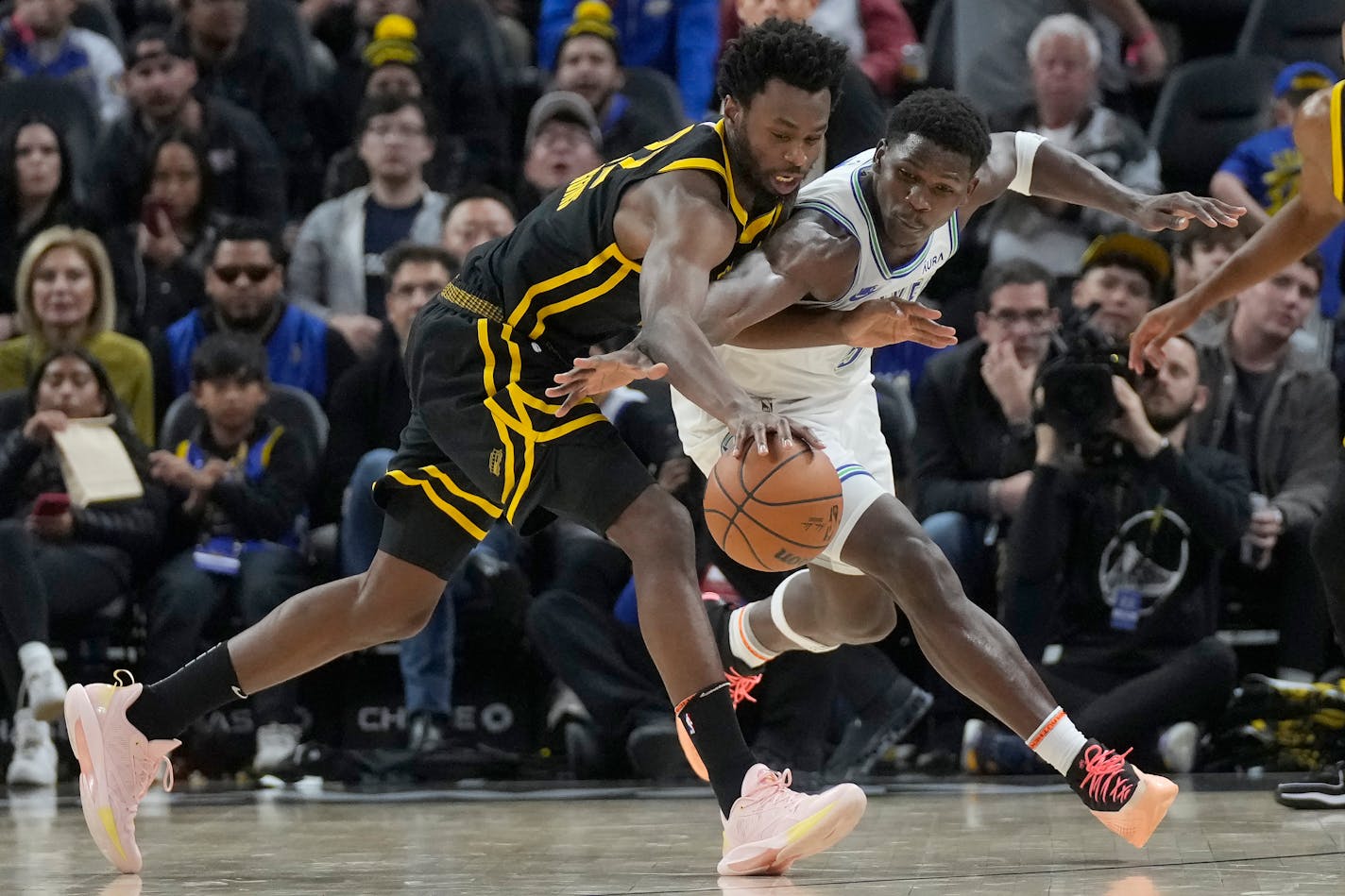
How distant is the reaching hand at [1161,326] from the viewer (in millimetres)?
4848

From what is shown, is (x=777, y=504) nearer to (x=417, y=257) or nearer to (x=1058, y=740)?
(x=1058, y=740)

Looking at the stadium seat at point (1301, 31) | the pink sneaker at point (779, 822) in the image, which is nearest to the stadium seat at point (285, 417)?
the pink sneaker at point (779, 822)

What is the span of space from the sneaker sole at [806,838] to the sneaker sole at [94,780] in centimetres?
144

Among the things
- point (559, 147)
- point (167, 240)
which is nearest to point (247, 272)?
point (167, 240)

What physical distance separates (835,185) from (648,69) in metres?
4.83

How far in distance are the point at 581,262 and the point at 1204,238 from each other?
3.85m

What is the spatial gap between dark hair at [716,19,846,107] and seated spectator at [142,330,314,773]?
3528 mm

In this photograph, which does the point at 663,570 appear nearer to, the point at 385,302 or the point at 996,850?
the point at 996,850

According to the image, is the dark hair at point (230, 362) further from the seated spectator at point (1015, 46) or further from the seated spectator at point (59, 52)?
the seated spectator at point (1015, 46)

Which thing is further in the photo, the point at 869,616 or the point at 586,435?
the point at 869,616

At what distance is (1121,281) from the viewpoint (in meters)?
7.24

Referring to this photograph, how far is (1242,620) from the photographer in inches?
278

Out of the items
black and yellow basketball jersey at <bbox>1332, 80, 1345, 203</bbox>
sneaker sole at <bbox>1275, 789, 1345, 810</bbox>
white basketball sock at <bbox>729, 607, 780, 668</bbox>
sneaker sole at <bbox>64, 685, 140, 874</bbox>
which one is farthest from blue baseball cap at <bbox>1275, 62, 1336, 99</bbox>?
sneaker sole at <bbox>64, 685, 140, 874</bbox>

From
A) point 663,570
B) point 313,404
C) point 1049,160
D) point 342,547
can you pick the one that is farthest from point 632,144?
point 663,570
